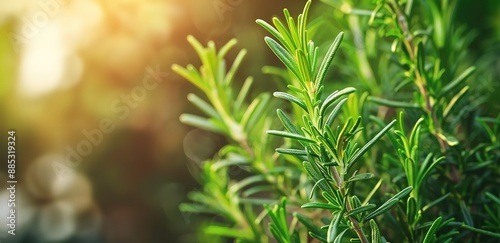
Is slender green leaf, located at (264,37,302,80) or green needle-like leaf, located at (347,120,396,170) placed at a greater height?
slender green leaf, located at (264,37,302,80)

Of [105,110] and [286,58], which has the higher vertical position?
[286,58]

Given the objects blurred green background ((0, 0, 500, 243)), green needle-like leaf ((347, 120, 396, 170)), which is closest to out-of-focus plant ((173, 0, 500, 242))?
green needle-like leaf ((347, 120, 396, 170))

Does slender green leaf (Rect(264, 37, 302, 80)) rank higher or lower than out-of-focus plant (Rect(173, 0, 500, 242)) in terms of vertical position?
higher

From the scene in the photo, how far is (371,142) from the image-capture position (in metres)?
0.44

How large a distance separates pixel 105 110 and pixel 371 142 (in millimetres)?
962

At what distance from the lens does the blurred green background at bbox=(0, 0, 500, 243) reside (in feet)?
4.16

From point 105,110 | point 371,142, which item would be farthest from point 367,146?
point 105,110

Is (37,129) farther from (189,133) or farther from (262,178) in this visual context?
(262,178)

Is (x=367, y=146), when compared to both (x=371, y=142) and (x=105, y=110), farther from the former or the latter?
(x=105, y=110)

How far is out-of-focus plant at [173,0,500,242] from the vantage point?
0.45m

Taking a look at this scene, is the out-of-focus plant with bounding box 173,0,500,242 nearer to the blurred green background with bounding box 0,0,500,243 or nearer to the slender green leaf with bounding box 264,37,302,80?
the slender green leaf with bounding box 264,37,302,80

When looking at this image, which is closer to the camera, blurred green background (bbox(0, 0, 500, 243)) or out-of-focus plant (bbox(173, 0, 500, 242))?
out-of-focus plant (bbox(173, 0, 500, 242))

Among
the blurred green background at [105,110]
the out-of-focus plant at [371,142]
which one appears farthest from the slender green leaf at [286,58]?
the blurred green background at [105,110]

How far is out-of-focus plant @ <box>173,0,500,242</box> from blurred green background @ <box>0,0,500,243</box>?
472 millimetres
